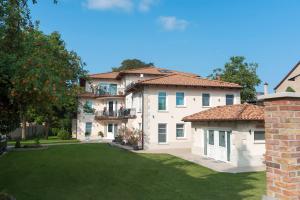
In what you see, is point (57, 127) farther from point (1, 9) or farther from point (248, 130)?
point (1, 9)

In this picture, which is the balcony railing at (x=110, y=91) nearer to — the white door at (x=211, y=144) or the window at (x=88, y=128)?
the window at (x=88, y=128)

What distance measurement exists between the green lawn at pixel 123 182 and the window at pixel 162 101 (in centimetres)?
1090

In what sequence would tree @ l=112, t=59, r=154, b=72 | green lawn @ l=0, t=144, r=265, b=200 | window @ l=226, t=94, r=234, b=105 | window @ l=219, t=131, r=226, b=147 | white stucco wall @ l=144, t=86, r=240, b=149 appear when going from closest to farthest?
green lawn @ l=0, t=144, r=265, b=200 → window @ l=219, t=131, r=226, b=147 → white stucco wall @ l=144, t=86, r=240, b=149 → window @ l=226, t=94, r=234, b=105 → tree @ l=112, t=59, r=154, b=72

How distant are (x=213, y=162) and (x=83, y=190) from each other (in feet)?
31.9

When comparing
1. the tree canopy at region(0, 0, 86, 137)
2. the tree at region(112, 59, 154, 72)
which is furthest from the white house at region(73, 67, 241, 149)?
the tree at region(112, 59, 154, 72)

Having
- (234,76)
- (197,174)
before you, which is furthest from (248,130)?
(234,76)

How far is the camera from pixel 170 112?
27422 mm

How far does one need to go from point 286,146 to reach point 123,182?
9123mm

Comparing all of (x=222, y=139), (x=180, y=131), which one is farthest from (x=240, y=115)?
(x=180, y=131)

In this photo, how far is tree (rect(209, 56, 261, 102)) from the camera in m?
43.0

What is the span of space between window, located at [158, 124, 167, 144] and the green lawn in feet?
33.1

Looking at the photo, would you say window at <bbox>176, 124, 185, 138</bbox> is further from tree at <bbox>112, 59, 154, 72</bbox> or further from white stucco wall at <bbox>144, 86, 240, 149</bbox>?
tree at <bbox>112, 59, 154, 72</bbox>

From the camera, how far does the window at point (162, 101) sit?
89.3 ft

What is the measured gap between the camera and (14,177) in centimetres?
1285
